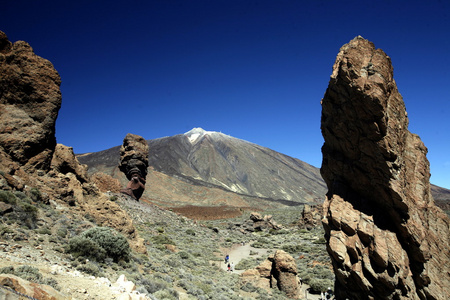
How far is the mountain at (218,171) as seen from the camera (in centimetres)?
8314

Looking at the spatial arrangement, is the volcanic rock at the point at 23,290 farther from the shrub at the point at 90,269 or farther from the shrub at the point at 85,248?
the shrub at the point at 85,248

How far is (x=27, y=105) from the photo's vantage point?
991 centimetres

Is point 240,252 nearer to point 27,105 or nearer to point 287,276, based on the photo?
point 287,276

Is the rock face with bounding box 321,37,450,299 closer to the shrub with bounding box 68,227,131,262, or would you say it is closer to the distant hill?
the shrub with bounding box 68,227,131,262

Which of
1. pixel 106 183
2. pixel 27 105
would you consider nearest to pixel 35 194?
pixel 27 105

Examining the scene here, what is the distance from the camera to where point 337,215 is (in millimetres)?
7566

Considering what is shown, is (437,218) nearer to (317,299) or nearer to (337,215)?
(337,215)

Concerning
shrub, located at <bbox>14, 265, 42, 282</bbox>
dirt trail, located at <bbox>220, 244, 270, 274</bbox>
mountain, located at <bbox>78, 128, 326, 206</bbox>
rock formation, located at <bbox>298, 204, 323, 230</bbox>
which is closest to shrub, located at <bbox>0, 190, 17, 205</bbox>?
shrub, located at <bbox>14, 265, 42, 282</bbox>

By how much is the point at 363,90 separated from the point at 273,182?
140 metres

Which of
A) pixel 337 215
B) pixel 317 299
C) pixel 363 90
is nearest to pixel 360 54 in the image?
pixel 363 90

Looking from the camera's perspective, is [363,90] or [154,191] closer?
[363,90]

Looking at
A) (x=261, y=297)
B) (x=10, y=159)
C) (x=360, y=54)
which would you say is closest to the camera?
(x=360, y=54)

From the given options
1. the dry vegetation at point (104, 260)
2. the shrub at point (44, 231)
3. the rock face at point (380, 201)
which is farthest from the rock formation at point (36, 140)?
the rock face at point (380, 201)

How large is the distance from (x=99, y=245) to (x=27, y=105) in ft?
21.3
